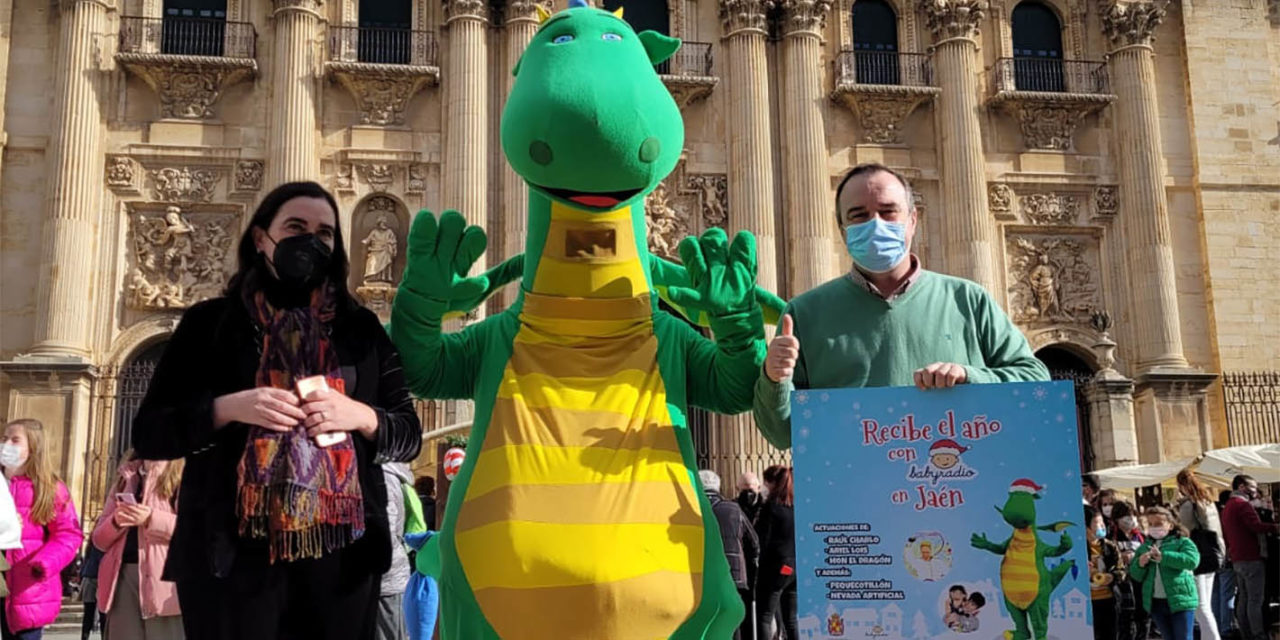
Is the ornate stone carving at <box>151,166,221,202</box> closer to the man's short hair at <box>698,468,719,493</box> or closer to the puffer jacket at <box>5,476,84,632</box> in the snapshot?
the puffer jacket at <box>5,476,84,632</box>

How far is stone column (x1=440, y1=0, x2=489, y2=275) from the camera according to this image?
1747cm

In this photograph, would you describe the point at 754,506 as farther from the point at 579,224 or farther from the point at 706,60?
the point at 706,60

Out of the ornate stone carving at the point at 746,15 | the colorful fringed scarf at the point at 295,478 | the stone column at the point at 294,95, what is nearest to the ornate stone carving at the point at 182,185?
the stone column at the point at 294,95

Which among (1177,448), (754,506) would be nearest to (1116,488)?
(1177,448)

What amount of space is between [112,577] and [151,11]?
1391cm

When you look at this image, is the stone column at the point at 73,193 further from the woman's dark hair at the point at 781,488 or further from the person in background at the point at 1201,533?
the person in background at the point at 1201,533

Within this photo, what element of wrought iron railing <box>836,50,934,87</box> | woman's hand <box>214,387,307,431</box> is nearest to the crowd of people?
woman's hand <box>214,387,307,431</box>

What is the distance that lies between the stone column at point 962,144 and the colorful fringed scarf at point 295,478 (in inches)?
648

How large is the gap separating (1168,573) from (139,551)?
7265mm

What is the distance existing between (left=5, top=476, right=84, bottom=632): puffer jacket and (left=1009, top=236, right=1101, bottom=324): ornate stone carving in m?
15.8

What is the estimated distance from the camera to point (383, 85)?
59.0 ft

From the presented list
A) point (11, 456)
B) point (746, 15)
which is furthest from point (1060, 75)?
point (11, 456)

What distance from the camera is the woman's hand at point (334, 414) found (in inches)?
117

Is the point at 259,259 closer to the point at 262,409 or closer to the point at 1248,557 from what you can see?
the point at 262,409
